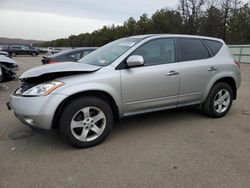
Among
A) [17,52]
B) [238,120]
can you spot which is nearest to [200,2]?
[17,52]

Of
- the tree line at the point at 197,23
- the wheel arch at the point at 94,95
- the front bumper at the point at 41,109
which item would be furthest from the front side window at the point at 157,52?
the tree line at the point at 197,23

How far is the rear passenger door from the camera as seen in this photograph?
4.45m

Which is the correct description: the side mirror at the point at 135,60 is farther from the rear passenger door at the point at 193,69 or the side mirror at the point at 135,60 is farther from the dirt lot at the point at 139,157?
the dirt lot at the point at 139,157

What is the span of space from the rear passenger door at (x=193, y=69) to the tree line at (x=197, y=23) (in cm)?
3002

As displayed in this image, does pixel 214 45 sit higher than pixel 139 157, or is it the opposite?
pixel 214 45

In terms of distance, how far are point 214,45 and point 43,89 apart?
11.6 ft

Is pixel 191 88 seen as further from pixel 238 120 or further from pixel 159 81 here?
pixel 238 120

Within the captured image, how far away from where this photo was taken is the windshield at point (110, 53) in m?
4.00

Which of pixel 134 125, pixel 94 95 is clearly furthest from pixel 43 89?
pixel 134 125

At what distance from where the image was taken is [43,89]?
3383 mm

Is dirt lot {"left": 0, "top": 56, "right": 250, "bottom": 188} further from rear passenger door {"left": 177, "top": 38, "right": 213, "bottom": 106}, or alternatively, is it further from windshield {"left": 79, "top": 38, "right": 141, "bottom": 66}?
windshield {"left": 79, "top": 38, "right": 141, "bottom": 66}

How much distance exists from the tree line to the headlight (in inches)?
1278

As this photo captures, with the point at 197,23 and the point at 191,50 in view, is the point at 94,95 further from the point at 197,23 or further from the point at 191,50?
the point at 197,23

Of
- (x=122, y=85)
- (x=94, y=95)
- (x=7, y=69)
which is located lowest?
(x=7, y=69)
